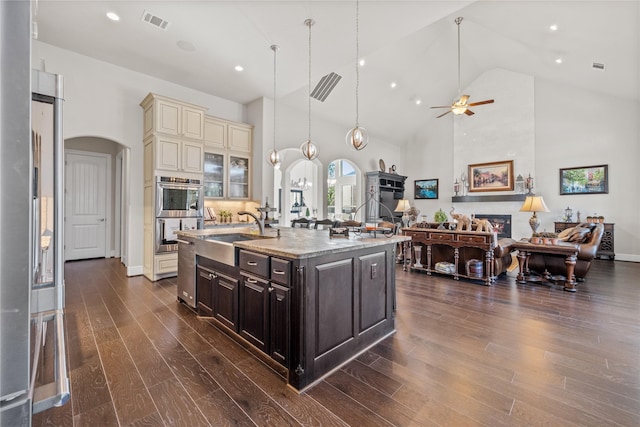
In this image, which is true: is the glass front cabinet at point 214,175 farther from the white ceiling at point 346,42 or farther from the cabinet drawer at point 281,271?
the cabinet drawer at point 281,271

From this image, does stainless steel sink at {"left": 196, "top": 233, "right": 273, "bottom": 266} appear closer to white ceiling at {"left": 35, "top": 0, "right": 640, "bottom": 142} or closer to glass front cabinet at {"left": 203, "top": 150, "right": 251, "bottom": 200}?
glass front cabinet at {"left": 203, "top": 150, "right": 251, "bottom": 200}

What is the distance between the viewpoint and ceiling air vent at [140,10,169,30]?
3.78m

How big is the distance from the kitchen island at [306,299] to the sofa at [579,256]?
369cm

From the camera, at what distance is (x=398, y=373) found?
2150 mm

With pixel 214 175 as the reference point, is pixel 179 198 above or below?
below

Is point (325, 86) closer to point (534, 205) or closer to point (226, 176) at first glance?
point (226, 176)

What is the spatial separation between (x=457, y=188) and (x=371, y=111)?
3.96 m

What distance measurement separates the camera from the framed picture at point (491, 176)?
8578mm

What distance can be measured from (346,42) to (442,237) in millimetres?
3659

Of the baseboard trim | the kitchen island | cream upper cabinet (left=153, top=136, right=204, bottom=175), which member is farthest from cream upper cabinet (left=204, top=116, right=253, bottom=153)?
the kitchen island

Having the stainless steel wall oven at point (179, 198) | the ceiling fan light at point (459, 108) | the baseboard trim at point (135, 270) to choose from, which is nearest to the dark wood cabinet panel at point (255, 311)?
the stainless steel wall oven at point (179, 198)

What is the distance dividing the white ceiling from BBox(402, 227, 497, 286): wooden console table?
3346mm

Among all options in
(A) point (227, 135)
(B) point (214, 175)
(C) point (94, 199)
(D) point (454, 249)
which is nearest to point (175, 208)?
(B) point (214, 175)

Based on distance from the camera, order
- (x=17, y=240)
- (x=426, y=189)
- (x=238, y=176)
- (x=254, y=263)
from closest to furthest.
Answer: (x=17, y=240), (x=254, y=263), (x=238, y=176), (x=426, y=189)
